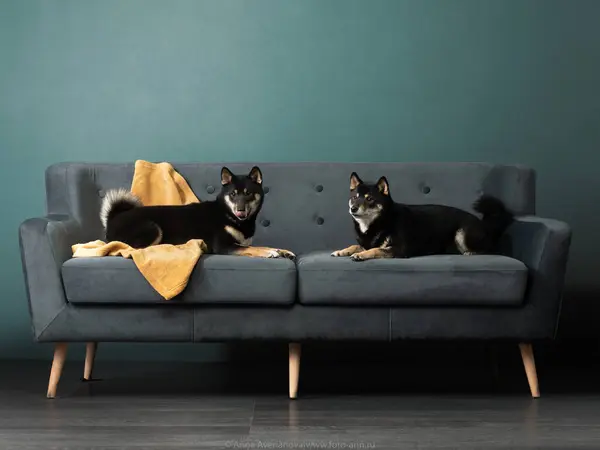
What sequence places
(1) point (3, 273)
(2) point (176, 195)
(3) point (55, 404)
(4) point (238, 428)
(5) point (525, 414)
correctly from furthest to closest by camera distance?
(1) point (3, 273) < (2) point (176, 195) < (3) point (55, 404) < (5) point (525, 414) < (4) point (238, 428)

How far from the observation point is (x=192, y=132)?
4262 mm

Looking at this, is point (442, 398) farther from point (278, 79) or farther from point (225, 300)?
point (278, 79)

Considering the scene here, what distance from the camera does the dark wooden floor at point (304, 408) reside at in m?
2.54

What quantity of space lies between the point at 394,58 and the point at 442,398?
1.87 metres

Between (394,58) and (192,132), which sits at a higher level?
(394,58)

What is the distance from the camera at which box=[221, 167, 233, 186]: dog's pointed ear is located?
3.44m

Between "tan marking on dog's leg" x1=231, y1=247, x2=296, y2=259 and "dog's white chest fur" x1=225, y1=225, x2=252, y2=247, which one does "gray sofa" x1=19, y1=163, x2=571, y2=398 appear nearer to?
"tan marking on dog's leg" x1=231, y1=247, x2=296, y2=259

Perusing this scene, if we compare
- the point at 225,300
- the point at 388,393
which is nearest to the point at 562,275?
the point at 388,393

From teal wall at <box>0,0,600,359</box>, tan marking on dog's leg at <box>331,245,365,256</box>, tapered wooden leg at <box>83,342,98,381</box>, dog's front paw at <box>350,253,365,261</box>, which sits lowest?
tapered wooden leg at <box>83,342,98,381</box>

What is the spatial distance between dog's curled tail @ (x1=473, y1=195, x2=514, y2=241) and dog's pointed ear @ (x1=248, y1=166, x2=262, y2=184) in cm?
95

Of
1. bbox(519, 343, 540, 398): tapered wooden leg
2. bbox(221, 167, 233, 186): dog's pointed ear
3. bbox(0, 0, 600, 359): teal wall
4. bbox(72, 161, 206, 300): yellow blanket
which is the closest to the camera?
bbox(72, 161, 206, 300): yellow blanket

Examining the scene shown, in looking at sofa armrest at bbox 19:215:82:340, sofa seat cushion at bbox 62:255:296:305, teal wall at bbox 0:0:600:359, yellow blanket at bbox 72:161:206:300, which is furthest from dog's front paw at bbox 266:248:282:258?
teal wall at bbox 0:0:600:359

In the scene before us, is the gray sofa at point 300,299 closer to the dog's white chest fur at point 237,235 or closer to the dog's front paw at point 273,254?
the dog's front paw at point 273,254

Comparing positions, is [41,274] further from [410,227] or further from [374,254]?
[410,227]
